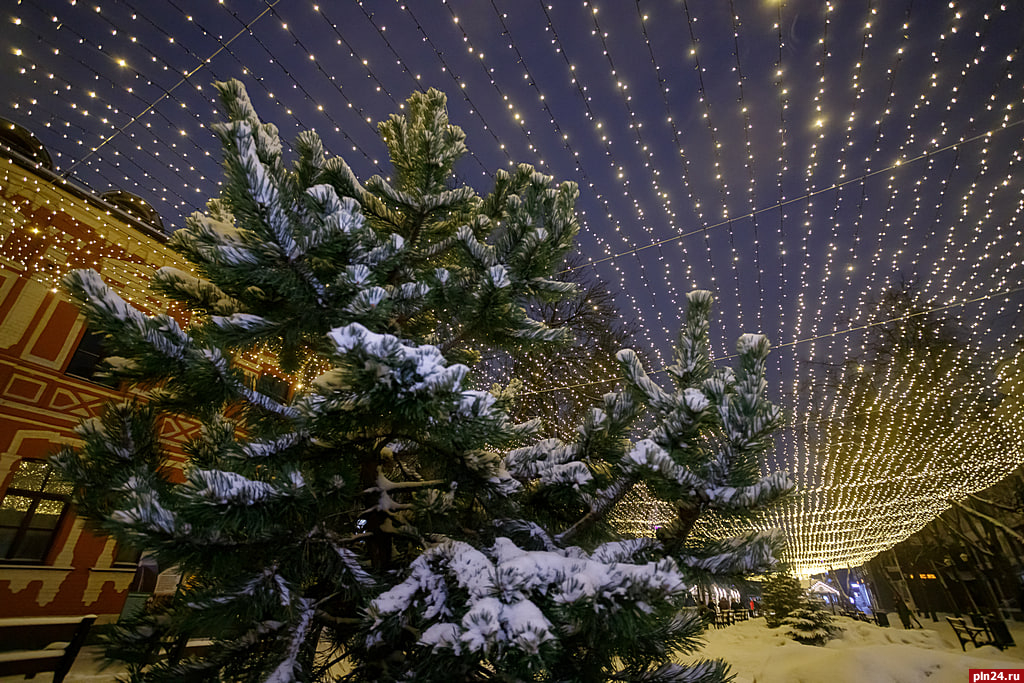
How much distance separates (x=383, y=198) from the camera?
2.06 meters

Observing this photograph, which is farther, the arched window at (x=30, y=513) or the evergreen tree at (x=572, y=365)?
the evergreen tree at (x=572, y=365)

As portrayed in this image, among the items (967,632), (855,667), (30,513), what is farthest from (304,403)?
(967,632)

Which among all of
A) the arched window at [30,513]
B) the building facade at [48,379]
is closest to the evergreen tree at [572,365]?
the building facade at [48,379]

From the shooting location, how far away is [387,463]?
2055 mm

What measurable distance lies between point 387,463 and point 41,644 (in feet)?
30.9

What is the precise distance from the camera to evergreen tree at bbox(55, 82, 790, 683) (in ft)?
3.51

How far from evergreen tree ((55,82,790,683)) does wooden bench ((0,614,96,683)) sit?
5.30m

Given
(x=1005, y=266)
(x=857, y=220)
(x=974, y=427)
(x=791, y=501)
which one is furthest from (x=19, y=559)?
(x=974, y=427)

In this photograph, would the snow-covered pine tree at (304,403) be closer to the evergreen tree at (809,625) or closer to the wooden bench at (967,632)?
the wooden bench at (967,632)

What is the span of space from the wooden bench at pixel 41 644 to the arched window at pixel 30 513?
1.26m

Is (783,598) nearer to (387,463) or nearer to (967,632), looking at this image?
(967,632)

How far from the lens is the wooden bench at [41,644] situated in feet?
15.3

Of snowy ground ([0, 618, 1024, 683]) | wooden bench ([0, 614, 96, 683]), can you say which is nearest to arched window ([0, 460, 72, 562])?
wooden bench ([0, 614, 96, 683])

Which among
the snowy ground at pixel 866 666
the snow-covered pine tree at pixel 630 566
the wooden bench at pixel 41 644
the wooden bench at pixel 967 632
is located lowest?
the wooden bench at pixel 967 632
